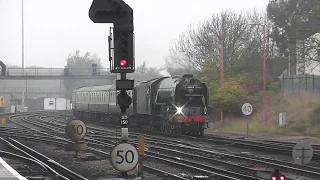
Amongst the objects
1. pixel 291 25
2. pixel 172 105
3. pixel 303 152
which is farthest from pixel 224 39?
pixel 303 152

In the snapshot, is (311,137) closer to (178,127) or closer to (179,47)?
(178,127)

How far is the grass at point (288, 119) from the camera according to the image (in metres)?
34.7

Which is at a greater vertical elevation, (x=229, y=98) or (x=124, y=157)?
(x=229, y=98)

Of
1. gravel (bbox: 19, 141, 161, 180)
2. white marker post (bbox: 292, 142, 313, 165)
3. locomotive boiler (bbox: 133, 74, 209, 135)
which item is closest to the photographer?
white marker post (bbox: 292, 142, 313, 165)

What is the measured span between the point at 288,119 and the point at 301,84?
768cm

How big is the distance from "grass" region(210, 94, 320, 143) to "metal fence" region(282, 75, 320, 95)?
126 cm

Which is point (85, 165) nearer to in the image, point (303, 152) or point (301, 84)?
point (303, 152)

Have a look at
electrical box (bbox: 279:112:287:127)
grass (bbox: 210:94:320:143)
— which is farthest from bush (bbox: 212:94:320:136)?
electrical box (bbox: 279:112:287:127)

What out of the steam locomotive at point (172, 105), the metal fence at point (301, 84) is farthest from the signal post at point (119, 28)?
the metal fence at point (301, 84)

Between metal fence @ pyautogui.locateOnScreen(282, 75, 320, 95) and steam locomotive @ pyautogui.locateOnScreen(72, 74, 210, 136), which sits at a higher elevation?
metal fence @ pyautogui.locateOnScreen(282, 75, 320, 95)

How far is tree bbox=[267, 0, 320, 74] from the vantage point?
3894cm

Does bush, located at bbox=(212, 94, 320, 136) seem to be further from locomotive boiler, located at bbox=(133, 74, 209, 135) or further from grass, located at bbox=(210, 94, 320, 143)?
locomotive boiler, located at bbox=(133, 74, 209, 135)

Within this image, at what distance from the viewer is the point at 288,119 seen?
38250mm

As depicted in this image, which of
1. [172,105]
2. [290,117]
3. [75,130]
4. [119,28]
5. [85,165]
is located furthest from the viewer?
[290,117]
